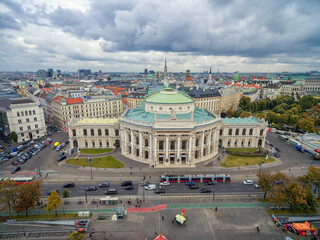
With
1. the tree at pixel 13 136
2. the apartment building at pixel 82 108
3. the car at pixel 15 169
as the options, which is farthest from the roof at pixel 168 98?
the tree at pixel 13 136

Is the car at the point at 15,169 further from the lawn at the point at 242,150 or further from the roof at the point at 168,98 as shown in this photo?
the lawn at the point at 242,150

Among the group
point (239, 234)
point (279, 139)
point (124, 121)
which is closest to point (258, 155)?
point (279, 139)

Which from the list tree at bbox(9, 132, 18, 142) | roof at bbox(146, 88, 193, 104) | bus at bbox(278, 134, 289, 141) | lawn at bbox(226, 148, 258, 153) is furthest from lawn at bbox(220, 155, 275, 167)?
tree at bbox(9, 132, 18, 142)

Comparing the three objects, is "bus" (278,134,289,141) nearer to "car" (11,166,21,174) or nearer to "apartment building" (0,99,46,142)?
"car" (11,166,21,174)

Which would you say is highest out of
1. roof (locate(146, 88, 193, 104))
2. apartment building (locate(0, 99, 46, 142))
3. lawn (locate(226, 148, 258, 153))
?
roof (locate(146, 88, 193, 104))

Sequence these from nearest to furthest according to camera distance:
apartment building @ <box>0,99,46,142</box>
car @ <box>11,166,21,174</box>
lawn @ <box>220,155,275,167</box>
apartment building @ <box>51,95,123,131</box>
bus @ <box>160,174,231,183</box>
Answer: bus @ <box>160,174,231,183</box> < car @ <box>11,166,21,174</box> < lawn @ <box>220,155,275,167</box> < apartment building @ <box>0,99,46,142</box> < apartment building @ <box>51,95,123,131</box>

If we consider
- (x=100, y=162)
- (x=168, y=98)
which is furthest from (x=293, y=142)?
(x=100, y=162)

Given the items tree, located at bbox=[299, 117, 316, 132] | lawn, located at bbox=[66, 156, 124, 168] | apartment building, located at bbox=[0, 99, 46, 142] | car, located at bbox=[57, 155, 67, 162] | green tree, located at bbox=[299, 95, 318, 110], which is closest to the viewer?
lawn, located at bbox=[66, 156, 124, 168]

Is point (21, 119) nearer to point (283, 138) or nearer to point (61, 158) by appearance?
point (61, 158)
